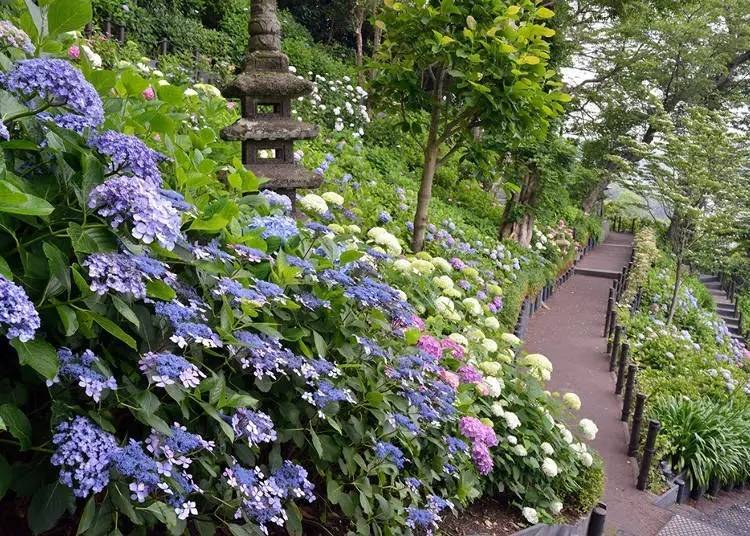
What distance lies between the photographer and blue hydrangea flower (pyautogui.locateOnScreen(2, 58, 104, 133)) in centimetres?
→ 134

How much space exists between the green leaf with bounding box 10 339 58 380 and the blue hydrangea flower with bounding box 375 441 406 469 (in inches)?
44.3

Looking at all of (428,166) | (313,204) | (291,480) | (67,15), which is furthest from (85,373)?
(428,166)

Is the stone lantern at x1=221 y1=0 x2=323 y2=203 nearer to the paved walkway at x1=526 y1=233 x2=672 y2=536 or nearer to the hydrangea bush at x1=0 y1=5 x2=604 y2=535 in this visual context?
the hydrangea bush at x1=0 y1=5 x2=604 y2=535

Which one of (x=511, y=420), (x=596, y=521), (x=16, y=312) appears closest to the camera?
(x=16, y=312)

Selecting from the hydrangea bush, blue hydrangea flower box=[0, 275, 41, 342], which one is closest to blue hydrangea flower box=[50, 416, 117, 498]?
the hydrangea bush

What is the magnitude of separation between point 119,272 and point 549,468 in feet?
9.70

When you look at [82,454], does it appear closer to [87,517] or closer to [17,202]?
[87,517]

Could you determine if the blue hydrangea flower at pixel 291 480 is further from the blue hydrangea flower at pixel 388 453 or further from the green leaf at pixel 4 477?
the green leaf at pixel 4 477

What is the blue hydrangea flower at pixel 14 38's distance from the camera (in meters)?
1.60

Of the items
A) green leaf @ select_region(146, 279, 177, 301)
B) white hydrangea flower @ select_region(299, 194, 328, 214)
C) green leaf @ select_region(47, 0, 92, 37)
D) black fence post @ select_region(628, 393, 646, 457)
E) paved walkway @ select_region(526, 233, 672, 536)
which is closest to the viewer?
green leaf @ select_region(146, 279, 177, 301)

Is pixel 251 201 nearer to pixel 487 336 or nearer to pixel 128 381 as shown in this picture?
pixel 128 381

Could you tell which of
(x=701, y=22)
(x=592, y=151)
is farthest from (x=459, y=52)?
(x=701, y=22)

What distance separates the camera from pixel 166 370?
134cm

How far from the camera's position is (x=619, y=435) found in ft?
20.9
